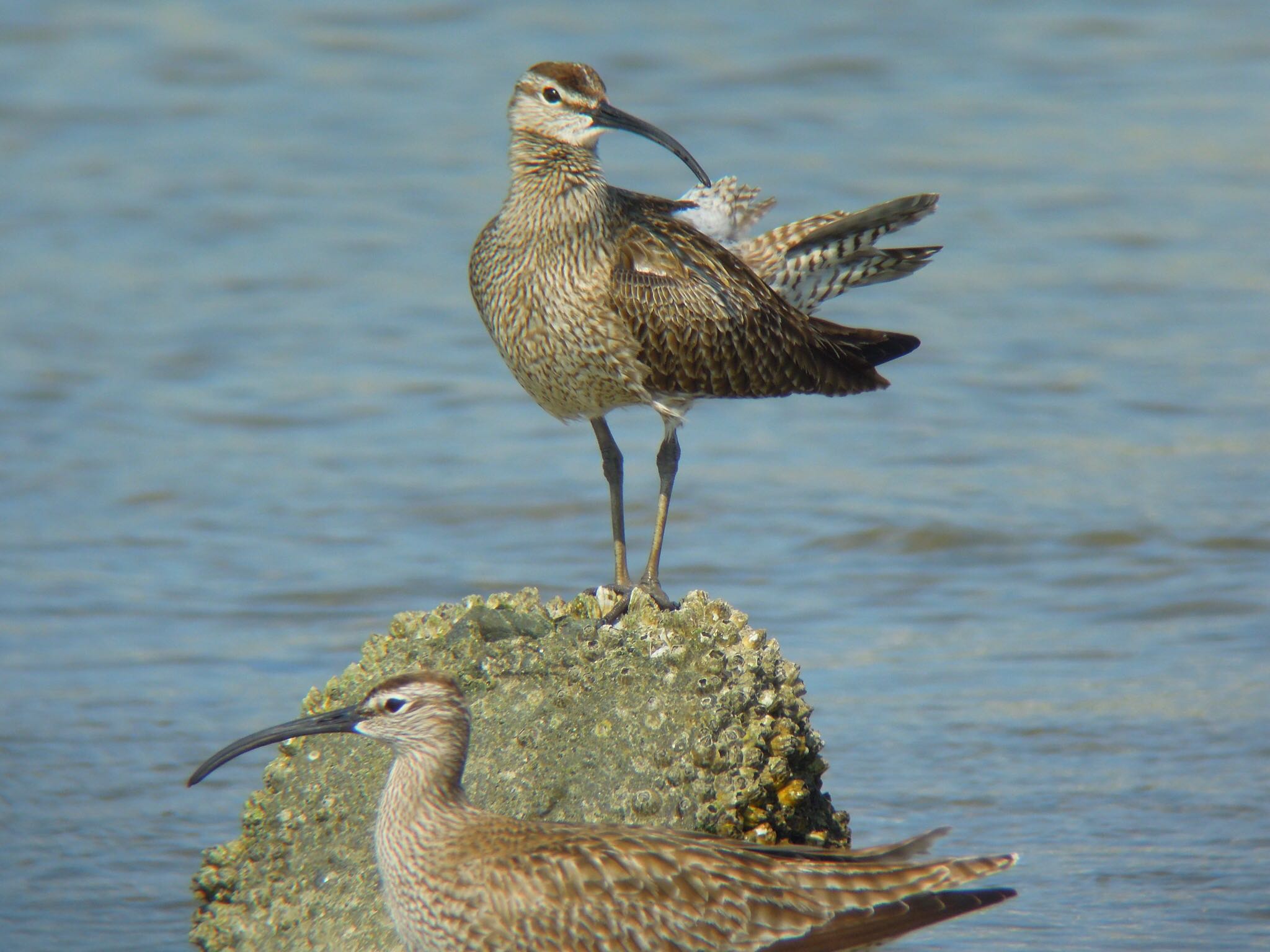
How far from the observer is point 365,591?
385 inches

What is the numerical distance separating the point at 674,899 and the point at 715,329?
2.91 meters

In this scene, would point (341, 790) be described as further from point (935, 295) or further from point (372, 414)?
point (935, 295)

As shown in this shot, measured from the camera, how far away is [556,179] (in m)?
7.08

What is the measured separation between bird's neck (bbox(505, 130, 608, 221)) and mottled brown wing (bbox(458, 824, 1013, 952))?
2982 mm

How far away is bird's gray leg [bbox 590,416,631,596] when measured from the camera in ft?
23.1

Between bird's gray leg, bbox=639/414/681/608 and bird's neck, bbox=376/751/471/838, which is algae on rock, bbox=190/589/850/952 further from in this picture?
bird's gray leg, bbox=639/414/681/608

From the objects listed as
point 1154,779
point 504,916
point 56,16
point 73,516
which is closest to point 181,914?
point 504,916

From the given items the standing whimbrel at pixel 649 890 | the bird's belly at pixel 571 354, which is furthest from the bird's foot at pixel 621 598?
the standing whimbrel at pixel 649 890

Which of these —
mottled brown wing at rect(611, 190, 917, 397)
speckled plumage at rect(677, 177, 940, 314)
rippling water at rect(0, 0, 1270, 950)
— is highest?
speckled plumage at rect(677, 177, 940, 314)

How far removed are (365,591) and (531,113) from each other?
11.3 feet

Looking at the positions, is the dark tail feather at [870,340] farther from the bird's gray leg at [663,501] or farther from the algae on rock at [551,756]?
the algae on rock at [551,756]

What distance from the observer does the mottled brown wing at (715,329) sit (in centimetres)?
701

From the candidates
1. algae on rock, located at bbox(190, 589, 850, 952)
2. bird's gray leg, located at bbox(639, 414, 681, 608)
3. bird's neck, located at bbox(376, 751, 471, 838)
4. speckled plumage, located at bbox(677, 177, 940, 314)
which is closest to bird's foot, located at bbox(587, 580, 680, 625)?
bird's gray leg, located at bbox(639, 414, 681, 608)

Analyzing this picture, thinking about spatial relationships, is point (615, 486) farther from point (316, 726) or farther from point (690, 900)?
point (690, 900)
